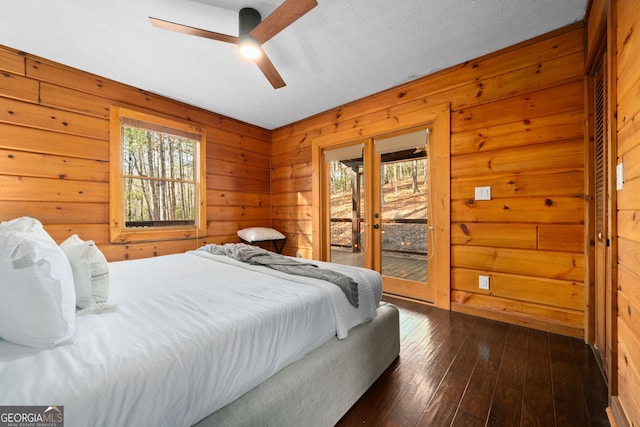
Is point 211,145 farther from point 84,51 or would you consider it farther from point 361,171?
point 361,171

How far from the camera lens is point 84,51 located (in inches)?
95.5

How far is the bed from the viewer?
0.69 m

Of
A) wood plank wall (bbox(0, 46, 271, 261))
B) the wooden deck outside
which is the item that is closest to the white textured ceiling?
wood plank wall (bbox(0, 46, 271, 261))

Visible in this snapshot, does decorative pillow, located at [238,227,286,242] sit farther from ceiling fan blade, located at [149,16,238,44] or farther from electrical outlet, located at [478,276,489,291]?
electrical outlet, located at [478,276,489,291]

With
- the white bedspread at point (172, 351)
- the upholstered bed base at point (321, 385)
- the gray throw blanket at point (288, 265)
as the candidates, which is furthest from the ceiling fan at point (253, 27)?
the upholstered bed base at point (321, 385)

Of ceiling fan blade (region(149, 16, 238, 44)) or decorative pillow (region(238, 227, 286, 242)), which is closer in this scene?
ceiling fan blade (region(149, 16, 238, 44))

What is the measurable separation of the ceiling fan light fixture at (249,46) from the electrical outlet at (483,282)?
2.84 m

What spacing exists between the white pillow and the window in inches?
82.2

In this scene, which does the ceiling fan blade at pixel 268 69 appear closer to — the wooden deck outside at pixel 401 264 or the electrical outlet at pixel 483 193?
the electrical outlet at pixel 483 193

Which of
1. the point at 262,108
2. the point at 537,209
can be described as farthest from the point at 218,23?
the point at 537,209

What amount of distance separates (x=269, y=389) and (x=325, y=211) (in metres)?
3.11

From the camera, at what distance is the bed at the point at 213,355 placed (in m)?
0.69

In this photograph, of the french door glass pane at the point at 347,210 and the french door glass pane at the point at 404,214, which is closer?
the french door glass pane at the point at 404,214

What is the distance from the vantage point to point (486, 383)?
1.60 m
